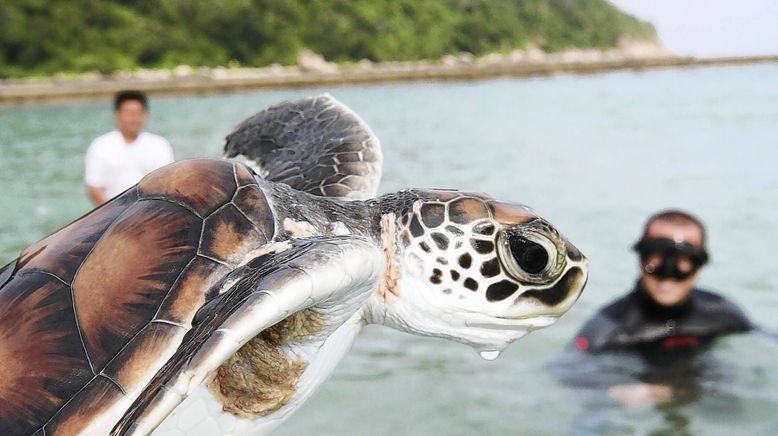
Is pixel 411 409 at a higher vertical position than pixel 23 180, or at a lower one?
higher

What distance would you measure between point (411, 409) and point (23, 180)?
746 centimetres

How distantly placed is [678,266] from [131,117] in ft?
7.41

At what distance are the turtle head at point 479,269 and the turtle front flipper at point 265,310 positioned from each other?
0.13 meters

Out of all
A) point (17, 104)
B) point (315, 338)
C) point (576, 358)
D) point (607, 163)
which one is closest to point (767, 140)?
point (607, 163)

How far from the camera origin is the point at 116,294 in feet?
4.00

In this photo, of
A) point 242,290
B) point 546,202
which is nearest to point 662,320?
point 242,290

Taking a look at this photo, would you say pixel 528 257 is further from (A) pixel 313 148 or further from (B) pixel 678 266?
(B) pixel 678 266

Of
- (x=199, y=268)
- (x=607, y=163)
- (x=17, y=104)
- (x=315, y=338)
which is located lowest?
(x=17, y=104)

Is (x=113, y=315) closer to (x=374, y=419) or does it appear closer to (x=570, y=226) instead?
(x=374, y=419)

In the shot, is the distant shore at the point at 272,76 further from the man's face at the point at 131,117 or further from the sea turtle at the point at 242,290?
the sea turtle at the point at 242,290

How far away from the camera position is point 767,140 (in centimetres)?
1170

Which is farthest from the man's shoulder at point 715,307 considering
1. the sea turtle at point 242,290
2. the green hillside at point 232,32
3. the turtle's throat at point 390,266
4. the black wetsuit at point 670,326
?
the green hillside at point 232,32

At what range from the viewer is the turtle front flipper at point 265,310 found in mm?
949

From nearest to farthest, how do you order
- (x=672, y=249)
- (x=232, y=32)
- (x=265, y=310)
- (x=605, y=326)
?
(x=265, y=310) < (x=672, y=249) < (x=605, y=326) < (x=232, y=32)
